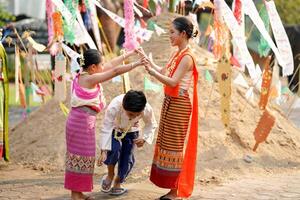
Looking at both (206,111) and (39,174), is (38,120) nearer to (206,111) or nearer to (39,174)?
(39,174)

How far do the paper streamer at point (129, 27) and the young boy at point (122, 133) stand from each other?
1.60m

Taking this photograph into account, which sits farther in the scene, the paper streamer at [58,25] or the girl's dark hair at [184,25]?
the paper streamer at [58,25]

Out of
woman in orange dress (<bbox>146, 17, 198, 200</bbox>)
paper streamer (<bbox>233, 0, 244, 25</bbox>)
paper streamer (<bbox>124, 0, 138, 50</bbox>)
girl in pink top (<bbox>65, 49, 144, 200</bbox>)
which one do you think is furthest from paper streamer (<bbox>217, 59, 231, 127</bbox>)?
girl in pink top (<bbox>65, 49, 144, 200</bbox>)

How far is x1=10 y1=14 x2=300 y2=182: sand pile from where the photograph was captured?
6.38m

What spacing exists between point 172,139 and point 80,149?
70 centimetres

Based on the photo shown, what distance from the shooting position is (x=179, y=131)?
17.0ft

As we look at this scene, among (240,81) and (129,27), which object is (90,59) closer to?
(129,27)

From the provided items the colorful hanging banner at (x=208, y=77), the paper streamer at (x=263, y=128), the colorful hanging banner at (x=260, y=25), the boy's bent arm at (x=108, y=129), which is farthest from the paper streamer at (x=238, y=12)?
the boy's bent arm at (x=108, y=129)

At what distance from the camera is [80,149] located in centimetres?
514

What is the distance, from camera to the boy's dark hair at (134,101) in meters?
5.04

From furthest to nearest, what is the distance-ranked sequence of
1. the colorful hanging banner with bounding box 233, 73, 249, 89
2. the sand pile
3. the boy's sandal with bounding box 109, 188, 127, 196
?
1. the colorful hanging banner with bounding box 233, 73, 249, 89
2. the sand pile
3. the boy's sandal with bounding box 109, 188, 127, 196

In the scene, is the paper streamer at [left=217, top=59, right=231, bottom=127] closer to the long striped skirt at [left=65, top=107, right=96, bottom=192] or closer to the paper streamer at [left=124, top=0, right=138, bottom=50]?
the paper streamer at [left=124, top=0, right=138, bottom=50]

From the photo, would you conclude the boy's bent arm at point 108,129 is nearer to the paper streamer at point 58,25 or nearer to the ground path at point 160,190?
the ground path at point 160,190

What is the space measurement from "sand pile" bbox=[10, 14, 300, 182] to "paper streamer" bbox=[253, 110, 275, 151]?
0.14 meters
